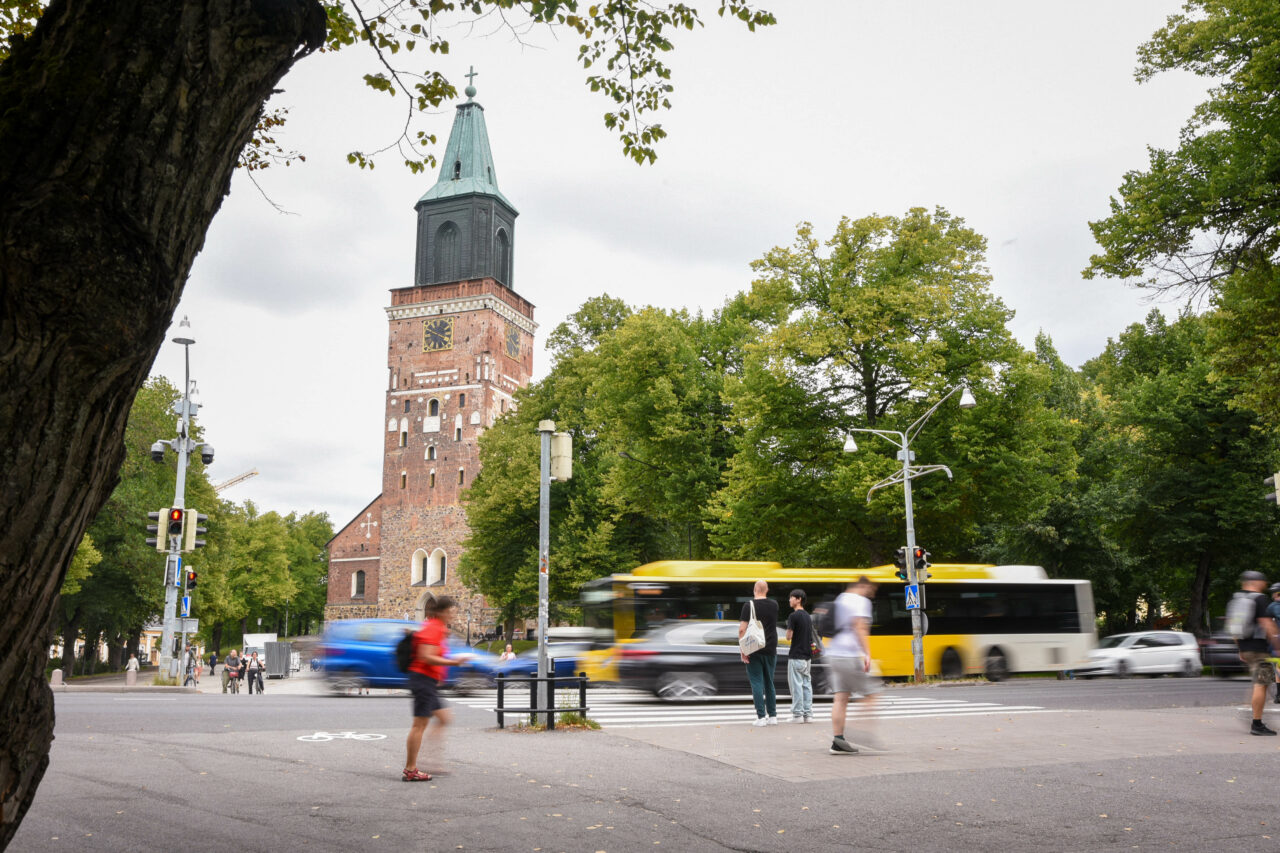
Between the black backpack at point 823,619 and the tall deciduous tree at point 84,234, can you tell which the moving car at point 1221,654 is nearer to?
the black backpack at point 823,619

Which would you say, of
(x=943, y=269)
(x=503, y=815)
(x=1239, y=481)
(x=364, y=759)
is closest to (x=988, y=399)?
(x=943, y=269)

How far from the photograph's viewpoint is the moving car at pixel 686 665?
18.8 m

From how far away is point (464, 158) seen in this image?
262ft

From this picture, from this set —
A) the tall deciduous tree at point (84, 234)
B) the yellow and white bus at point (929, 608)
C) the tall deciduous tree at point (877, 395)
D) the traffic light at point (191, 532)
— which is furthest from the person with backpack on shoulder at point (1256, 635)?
the traffic light at point (191, 532)

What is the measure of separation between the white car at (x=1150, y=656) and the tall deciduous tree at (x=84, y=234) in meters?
31.4

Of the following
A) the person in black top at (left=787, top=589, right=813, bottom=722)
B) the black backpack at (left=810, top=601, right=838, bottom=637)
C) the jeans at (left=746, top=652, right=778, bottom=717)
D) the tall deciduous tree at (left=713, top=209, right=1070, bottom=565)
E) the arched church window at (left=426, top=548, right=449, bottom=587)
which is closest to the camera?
the person in black top at (left=787, top=589, right=813, bottom=722)

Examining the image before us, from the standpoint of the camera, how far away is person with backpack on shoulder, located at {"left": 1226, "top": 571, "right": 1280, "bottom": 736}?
10.9 meters

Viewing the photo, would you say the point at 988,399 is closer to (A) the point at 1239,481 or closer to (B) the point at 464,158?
(A) the point at 1239,481

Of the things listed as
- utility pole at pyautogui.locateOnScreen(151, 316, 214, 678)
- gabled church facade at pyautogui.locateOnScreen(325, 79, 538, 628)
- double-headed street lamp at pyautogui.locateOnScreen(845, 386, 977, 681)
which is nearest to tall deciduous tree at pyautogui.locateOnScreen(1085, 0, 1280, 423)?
double-headed street lamp at pyautogui.locateOnScreen(845, 386, 977, 681)

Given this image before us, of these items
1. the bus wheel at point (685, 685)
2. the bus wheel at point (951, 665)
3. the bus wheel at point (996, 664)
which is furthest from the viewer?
the bus wheel at point (996, 664)

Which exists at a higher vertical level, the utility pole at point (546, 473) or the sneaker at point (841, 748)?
the utility pole at point (546, 473)

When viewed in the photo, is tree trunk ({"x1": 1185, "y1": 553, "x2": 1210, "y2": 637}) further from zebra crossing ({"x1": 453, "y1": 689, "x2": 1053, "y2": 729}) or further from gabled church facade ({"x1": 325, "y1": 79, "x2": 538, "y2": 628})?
gabled church facade ({"x1": 325, "y1": 79, "x2": 538, "y2": 628})

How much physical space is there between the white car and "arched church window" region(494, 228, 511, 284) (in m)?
58.8

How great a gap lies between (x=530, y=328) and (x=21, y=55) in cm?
8267
